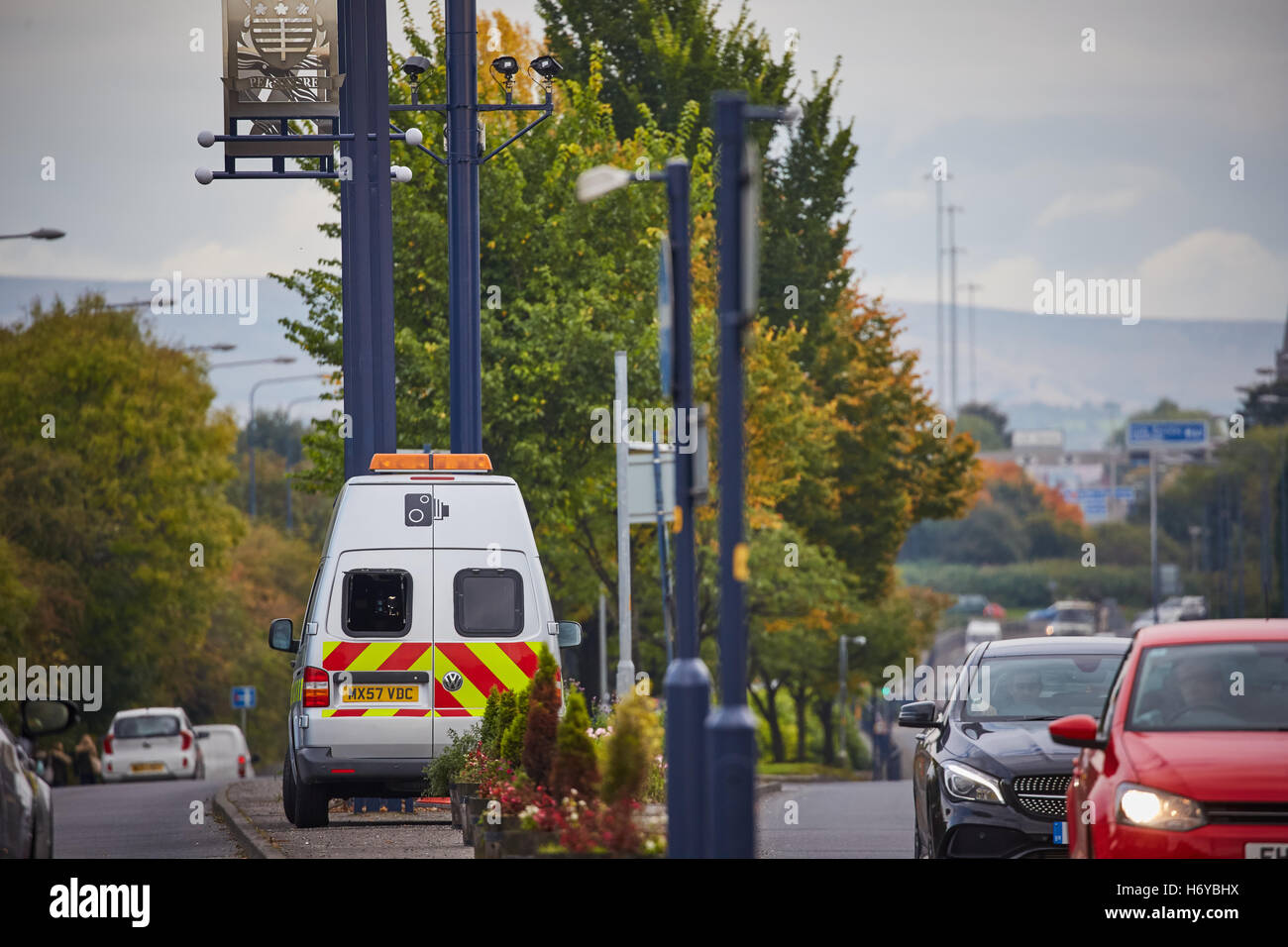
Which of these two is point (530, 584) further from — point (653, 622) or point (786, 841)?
point (653, 622)

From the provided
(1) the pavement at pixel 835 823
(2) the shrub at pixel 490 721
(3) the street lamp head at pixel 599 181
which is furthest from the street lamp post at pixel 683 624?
(1) the pavement at pixel 835 823

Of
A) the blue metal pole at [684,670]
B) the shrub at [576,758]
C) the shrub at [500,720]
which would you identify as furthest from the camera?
the shrub at [500,720]

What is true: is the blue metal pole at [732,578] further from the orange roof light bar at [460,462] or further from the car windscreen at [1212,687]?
the orange roof light bar at [460,462]

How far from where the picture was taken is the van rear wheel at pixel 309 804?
16.9 m

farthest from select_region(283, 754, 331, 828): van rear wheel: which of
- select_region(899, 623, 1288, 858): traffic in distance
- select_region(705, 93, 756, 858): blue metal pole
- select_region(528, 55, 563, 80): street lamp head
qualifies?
select_region(528, 55, 563, 80): street lamp head

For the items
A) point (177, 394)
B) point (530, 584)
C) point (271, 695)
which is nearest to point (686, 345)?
point (530, 584)

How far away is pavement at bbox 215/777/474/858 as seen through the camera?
14.8m

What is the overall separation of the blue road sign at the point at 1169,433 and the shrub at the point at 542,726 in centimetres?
8625

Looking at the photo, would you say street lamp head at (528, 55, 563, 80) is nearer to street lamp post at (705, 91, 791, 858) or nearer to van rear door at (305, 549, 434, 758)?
van rear door at (305, 549, 434, 758)

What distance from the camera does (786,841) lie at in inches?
782

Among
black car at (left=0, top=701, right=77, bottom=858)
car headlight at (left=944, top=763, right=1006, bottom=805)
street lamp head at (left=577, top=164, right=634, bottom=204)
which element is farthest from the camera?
car headlight at (left=944, top=763, right=1006, bottom=805)

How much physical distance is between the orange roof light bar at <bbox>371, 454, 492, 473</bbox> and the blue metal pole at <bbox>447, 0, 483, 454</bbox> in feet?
17.1

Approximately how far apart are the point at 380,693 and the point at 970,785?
5856 millimetres

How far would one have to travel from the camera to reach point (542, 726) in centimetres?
1307
